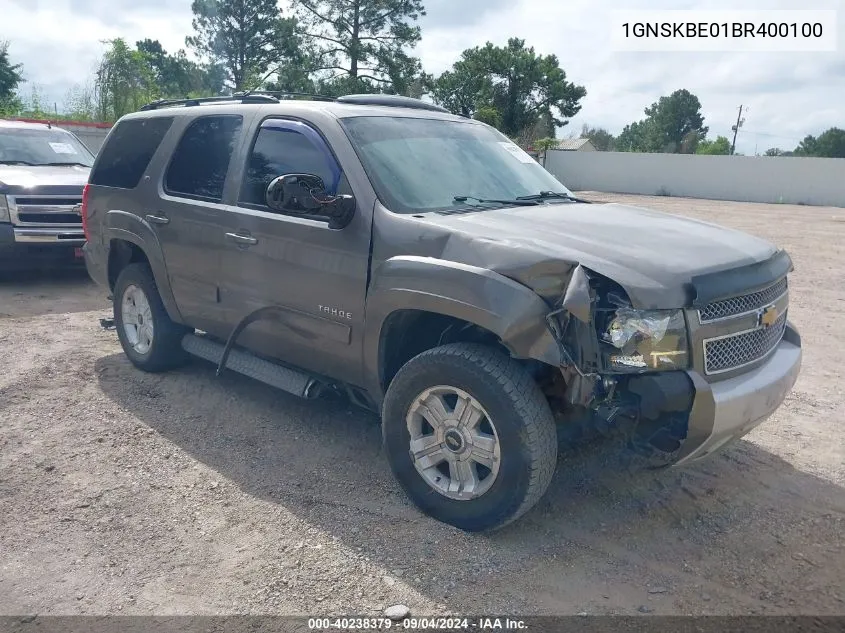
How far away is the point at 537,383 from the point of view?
11.5 ft

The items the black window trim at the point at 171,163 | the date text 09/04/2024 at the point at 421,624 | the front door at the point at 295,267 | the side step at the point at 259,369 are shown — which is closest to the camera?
the date text 09/04/2024 at the point at 421,624

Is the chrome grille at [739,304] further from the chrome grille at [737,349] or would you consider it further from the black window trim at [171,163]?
the black window trim at [171,163]

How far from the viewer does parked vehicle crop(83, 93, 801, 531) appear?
126 inches

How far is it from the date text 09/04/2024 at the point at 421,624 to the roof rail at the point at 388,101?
10.2 feet

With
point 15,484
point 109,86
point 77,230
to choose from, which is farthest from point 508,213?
point 109,86

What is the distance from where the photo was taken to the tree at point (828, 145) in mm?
67750

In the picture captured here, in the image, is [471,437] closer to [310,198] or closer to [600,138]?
[310,198]

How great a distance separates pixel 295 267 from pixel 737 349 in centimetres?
233

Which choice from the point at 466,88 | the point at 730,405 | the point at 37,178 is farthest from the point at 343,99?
the point at 466,88

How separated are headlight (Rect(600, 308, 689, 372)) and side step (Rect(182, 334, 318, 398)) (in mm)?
1893

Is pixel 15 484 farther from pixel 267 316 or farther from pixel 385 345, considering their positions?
pixel 385 345

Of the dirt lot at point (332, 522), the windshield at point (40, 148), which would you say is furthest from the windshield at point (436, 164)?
the windshield at point (40, 148)

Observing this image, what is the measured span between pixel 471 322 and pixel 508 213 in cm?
82

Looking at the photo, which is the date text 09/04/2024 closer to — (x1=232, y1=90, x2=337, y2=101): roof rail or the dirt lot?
the dirt lot
